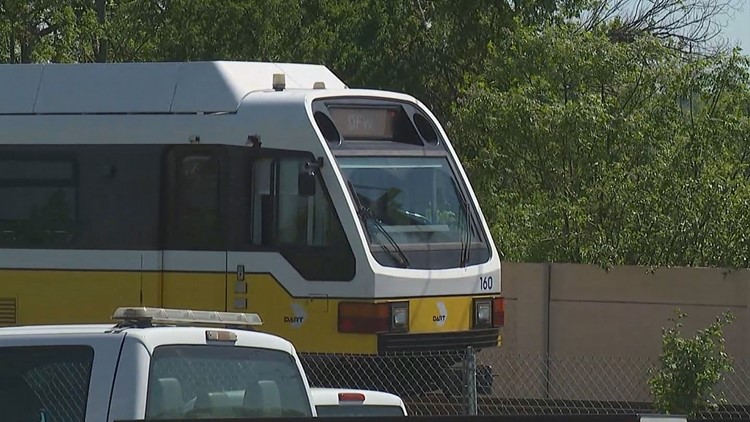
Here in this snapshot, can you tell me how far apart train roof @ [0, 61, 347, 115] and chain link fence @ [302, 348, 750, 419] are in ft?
8.66

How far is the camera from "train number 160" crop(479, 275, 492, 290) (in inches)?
497

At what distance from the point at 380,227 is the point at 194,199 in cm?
181

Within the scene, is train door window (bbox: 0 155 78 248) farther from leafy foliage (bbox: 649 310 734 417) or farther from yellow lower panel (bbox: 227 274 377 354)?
leafy foliage (bbox: 649 310 734 417)

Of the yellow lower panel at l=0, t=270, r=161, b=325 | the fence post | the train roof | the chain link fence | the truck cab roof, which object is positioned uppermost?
the train roof

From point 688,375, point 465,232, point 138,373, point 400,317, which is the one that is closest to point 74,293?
point 400,317

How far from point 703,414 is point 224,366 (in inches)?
261

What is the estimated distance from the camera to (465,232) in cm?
1266

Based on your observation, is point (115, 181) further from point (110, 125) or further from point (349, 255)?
point (349, 255)

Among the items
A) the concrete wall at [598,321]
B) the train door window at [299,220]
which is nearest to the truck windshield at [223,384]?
the train door window at [299,220]

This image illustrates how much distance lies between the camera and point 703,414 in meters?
11.4

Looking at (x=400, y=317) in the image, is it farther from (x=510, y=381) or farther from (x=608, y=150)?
(x=608, y=150)

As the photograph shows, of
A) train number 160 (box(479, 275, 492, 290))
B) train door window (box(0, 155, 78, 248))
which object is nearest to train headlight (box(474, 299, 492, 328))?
train number 160 (box(479, 275, 492, 290))

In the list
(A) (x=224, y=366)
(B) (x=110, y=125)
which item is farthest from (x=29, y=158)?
(A) (x=224, y=366)

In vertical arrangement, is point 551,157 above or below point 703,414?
above
